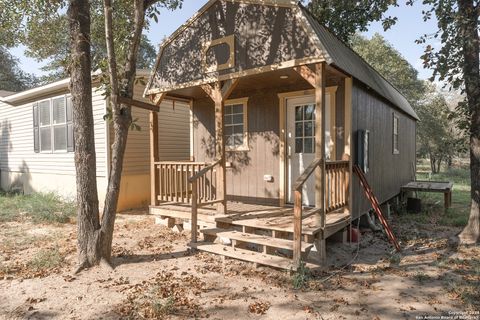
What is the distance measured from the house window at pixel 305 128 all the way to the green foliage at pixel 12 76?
94.4ft

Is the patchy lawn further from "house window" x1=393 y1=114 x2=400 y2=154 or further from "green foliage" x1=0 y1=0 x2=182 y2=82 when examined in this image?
"house window" x1=393 y1=114 x2=400 y2=154

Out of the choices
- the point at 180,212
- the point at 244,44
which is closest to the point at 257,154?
the point at 180,212

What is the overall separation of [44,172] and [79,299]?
914 centimetres

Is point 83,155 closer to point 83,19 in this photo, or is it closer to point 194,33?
point 83,19

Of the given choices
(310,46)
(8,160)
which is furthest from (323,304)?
(8,160)

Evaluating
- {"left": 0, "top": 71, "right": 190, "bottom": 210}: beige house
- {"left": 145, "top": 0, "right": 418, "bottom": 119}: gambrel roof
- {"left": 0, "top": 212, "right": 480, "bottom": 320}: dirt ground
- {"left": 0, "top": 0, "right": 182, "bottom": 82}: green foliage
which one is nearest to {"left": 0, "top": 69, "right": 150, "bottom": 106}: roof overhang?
{"left": 0, "top": 71, "right": 190, "bottom": 210}: beige house

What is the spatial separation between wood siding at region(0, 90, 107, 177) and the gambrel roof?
2.90m

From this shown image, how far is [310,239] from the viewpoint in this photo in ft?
15.0

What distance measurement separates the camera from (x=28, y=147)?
472 inches

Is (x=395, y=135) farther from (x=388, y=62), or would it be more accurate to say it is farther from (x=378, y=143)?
(x=388, y=62)

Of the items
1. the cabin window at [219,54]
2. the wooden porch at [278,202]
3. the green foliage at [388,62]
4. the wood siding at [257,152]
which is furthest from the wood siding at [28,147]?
the green foliage at [388,62]

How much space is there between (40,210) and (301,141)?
693 centimetres

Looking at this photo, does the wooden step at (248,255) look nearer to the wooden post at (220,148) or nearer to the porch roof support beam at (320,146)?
the porch roof support beam at (320,146)

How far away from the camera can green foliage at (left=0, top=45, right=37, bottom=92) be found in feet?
88.1
